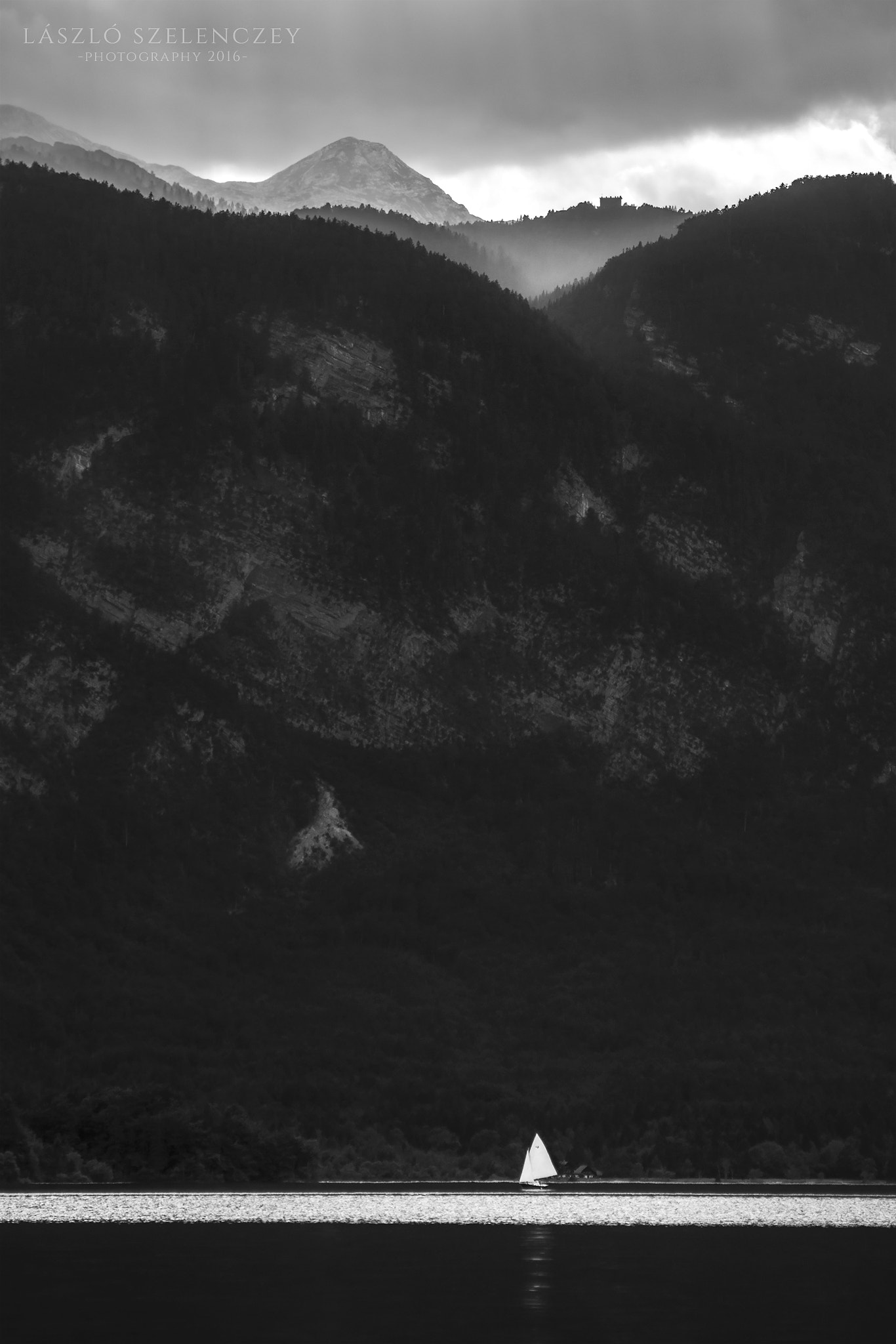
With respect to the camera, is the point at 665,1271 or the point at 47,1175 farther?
the point at 47,1175

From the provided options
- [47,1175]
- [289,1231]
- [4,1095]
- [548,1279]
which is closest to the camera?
[548,1279]

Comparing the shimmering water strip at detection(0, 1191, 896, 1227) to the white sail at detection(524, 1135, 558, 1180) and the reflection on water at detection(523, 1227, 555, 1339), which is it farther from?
the white sail at detection(524, 1135, 558, 1180)

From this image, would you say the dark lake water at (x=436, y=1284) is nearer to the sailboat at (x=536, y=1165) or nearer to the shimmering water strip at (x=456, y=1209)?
the shimmering water strip at (x=456, y=1209)

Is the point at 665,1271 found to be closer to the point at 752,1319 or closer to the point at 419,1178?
the point at 752,1319

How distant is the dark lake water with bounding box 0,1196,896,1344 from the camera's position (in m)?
78.1

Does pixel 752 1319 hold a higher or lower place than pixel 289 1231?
higher

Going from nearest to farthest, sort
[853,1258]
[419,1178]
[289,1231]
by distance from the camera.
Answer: [853,1258] < [289,1231] < [419,1178]

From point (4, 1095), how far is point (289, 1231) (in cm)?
6512

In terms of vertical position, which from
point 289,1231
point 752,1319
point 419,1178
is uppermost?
point 752,1319

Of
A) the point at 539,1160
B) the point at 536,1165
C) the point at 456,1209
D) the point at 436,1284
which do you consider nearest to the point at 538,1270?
the point at 436,1284

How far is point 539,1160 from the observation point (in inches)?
7274

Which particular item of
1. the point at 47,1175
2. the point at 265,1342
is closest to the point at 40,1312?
the point at 265,1342

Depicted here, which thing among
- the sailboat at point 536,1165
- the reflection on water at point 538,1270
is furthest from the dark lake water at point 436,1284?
the sailboat at point 536,1165

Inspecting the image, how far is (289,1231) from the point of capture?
403ft
